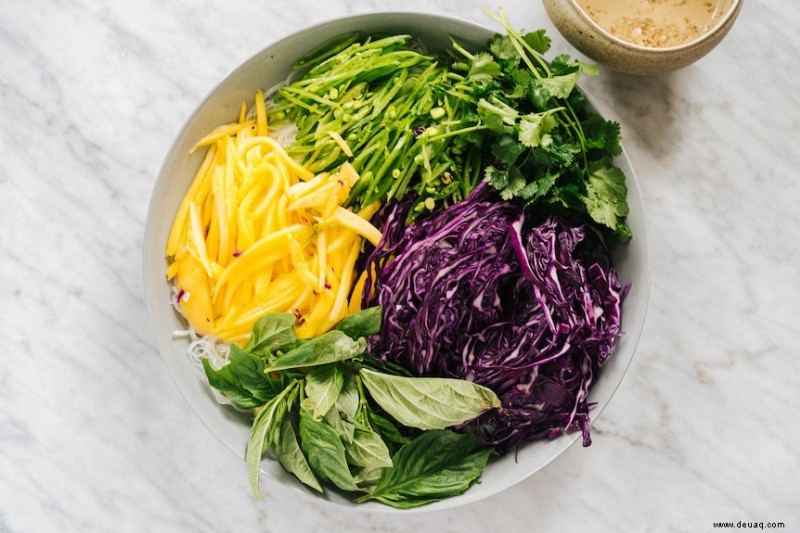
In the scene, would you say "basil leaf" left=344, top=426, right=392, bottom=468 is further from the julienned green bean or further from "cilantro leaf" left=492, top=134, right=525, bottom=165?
"cilantro leaf" left=492, top=134, right=525, bottom=165

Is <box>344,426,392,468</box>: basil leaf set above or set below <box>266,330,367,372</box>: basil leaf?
below

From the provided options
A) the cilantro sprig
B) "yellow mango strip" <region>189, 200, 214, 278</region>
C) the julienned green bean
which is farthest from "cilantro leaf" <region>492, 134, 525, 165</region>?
"yellow mango strip" <region>189, 200, 214, 278</region>

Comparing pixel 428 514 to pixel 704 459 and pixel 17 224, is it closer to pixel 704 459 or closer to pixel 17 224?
pixel 704 459

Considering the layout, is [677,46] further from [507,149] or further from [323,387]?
[323,387]

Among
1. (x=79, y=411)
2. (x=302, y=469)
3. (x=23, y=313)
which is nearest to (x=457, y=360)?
(x=302, y=469)

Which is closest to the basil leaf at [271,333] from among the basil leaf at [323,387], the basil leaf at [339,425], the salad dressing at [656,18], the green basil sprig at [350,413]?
the green basil sprig at [350,413]

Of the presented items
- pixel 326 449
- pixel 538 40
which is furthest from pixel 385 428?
pixel 538 40

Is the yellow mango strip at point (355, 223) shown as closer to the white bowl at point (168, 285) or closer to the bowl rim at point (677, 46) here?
the white bowl at point (168, 285)
